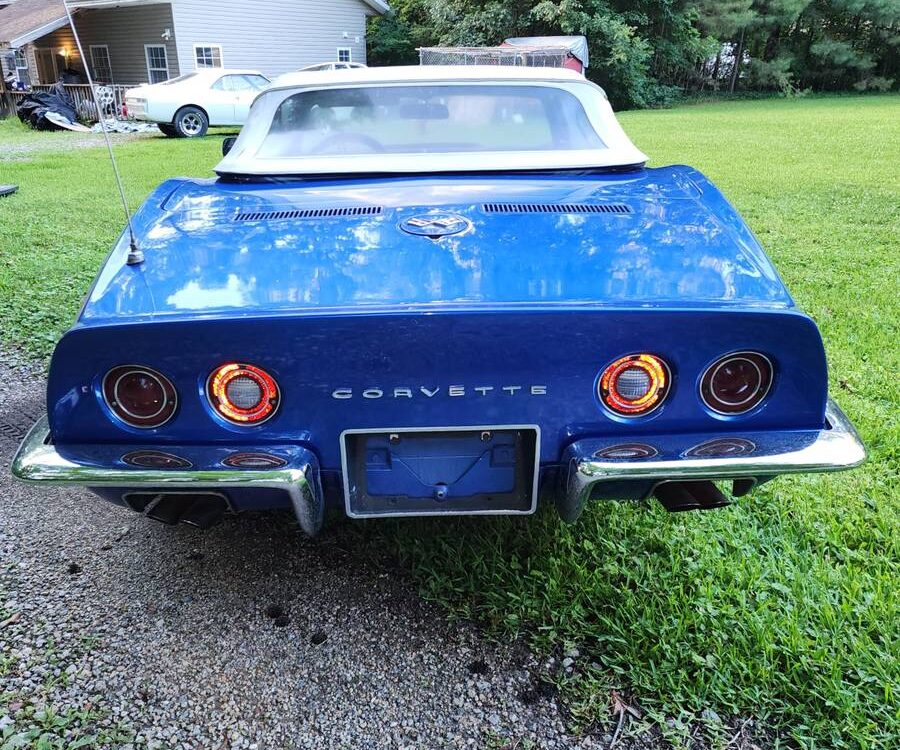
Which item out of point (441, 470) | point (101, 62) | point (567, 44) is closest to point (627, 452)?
point (441, 470)

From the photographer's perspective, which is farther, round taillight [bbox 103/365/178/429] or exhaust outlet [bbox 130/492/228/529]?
exhaust outlet [bbox 130/492/228/529]

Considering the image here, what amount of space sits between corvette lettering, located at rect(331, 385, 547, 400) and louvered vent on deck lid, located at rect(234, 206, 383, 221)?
685mm

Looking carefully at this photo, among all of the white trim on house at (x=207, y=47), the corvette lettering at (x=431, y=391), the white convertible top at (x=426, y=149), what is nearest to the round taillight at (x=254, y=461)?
the corvette lettering at (x=431, y=391)

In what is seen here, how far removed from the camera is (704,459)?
6.07ft

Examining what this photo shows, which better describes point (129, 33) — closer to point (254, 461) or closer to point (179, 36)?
point (179, 36)

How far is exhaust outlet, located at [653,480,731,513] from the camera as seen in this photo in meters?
2.07

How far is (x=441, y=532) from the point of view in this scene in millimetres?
2604

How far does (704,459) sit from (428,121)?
1948mm

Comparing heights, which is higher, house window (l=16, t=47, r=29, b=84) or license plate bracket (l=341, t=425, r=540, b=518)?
license plate bracket (l=341, t=425, r=540, b=518)

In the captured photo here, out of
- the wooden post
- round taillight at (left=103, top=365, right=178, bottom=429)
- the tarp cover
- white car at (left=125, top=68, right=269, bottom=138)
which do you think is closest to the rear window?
round taillight at (left=103, top=365, right=178, bottom=429)

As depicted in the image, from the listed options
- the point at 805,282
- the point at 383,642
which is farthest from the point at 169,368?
the point at 805,282

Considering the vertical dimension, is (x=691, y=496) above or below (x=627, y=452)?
below

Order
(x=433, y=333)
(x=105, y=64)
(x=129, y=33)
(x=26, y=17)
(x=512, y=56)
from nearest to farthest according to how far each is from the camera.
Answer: (x=433, y=333)
(x=512, y=56)
(x=129, y=33)
(x=105, y=64)
(x=26, y=17)

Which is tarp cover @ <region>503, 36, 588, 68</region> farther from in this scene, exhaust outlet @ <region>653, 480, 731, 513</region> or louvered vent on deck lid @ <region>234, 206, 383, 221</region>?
exhaust outlet @ <region>653, 480, 731, 513</region>
